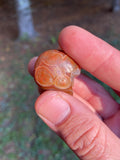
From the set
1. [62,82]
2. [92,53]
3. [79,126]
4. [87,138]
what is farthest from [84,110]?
[92,53]

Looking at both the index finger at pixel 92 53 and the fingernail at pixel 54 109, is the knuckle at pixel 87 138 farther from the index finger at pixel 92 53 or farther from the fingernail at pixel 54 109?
the index finger at pixel 92 53

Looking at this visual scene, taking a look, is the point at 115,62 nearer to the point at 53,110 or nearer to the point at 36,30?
the point at 53,110

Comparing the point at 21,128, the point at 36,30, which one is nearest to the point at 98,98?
the point at 21,128

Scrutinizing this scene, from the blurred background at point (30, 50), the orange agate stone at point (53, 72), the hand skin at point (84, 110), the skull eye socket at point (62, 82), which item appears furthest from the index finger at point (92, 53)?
the blurred background at point (30, 50)

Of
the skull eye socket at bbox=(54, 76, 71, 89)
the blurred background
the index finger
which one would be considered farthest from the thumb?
the blurred background

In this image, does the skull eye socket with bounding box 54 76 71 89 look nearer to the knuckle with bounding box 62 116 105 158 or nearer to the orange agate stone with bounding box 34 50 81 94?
the orange agate stone with bounding box 34 50 81 94

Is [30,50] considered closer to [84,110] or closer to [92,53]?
[92,53]
